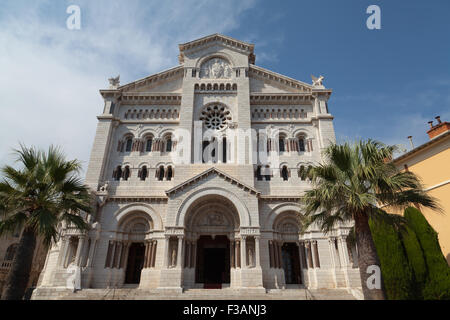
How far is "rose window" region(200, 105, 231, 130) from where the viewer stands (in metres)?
25.4

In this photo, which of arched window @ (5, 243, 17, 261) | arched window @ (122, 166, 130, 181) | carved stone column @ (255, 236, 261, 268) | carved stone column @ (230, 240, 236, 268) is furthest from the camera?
arched window @ (5, 243, 17, 261)

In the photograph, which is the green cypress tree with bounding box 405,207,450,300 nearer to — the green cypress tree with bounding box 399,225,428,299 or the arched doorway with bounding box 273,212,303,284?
the green cypress tree with bounding box 399,225,428,299

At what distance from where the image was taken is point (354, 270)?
18453 millimetres

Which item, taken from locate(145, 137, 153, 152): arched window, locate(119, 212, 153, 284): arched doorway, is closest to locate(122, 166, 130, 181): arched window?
locate(145, 137, 153, 152): arched window

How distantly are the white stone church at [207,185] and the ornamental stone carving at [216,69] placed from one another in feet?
0.38

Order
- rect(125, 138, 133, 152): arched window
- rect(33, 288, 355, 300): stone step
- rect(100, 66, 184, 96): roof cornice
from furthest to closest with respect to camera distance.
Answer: rect(100, 66, 184, 96): roof cornice < rect(125, 138, 133, 152): arched window < rect(33, 288, 355, 300): stone step

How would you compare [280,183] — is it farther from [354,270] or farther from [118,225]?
[118,225]

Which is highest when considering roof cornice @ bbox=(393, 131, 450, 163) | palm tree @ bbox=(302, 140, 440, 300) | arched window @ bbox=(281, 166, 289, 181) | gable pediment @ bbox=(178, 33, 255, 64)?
gable pediment @ bbox=(178, 33, 255, 64)

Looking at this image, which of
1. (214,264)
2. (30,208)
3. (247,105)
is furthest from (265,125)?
(30,208)

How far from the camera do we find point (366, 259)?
11.1 metres

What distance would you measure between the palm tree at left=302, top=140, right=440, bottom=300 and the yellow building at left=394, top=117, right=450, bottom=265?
16.5ft

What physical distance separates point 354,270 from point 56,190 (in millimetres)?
18345

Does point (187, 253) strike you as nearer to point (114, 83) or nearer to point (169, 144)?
point (169, 144)

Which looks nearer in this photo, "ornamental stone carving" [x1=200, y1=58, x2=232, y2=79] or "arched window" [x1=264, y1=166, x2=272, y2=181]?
"arched window" [x1=264, y1=166, x2=272, y2=181]
